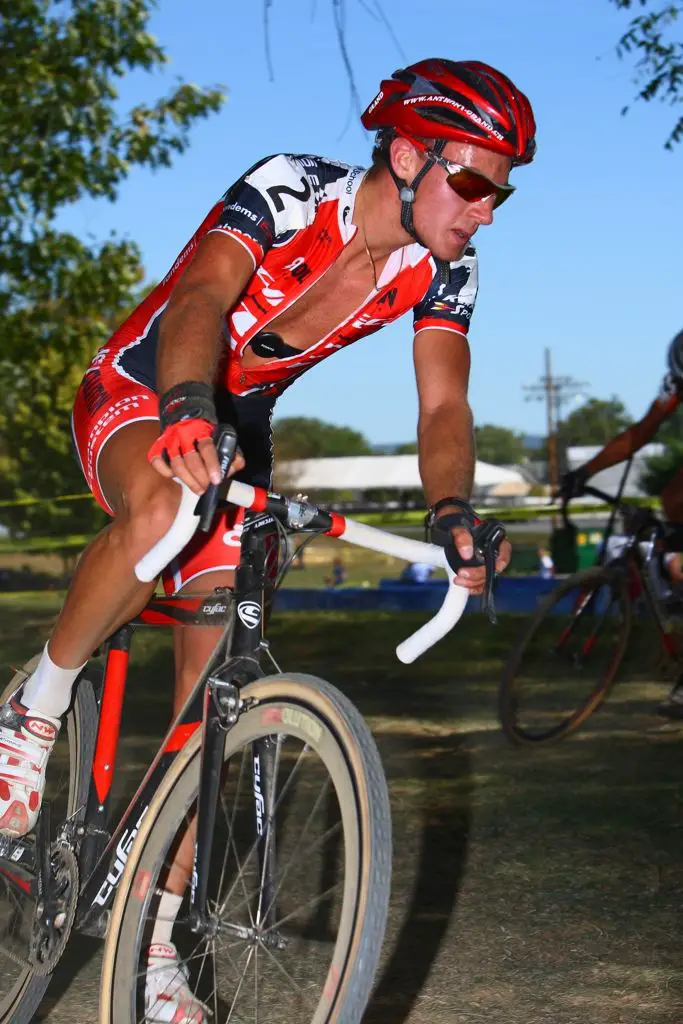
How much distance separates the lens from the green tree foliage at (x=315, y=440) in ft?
419

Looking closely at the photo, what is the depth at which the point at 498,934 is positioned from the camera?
4.05 meters

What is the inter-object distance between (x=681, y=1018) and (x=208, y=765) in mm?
1601

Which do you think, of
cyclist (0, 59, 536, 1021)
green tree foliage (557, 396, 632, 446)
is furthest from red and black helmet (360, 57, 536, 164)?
green tree foliage (557, 396, 632, 446)

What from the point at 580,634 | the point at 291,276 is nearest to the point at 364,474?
the point at 580,634

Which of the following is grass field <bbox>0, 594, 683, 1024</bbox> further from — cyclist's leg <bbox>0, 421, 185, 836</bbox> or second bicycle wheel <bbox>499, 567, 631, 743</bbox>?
cyclist's leg <bbox>0, 421, 185, 836</bbox>

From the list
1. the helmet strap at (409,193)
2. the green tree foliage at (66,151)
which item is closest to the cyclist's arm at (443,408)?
the helmet strap at (409,193)

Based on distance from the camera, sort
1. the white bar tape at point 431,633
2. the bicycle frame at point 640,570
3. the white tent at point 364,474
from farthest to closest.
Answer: the white tent at point 364,474, the bicycle frame at point 640,570, the white bar tape at point 431,633

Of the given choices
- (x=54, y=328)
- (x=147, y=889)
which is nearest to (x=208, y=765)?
(x=147, y=889)

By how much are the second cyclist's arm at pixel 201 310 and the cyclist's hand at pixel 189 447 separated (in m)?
0.13

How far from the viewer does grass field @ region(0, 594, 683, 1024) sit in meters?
3.57

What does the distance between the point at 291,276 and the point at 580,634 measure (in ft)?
15.0

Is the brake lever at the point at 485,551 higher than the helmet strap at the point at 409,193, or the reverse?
the helmet strap at the point at 409,193

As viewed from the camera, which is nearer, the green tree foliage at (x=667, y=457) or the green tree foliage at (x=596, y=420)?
the green tree foliage at (x=667, y=457)

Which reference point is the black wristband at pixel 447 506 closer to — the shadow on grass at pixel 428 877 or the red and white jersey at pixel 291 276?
the red and white jersey at pixel 291 276
